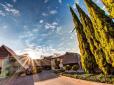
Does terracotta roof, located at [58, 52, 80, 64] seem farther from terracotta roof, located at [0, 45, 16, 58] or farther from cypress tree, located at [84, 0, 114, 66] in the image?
cypress tree, located at [84, 0, 114, 66]

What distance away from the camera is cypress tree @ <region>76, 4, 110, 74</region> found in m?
16.9

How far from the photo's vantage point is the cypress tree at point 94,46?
16891 millimetres

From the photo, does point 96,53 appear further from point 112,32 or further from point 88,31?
point 112,32

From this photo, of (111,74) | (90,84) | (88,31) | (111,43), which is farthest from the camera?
(88,31)

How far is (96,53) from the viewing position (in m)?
17.8

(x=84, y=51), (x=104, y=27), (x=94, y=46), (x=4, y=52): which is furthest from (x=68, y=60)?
(x=104, y=27)

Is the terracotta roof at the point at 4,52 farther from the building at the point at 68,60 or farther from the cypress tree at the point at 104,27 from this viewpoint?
the cypress tree at the point at 104,27

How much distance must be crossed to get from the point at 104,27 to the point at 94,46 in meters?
4.20

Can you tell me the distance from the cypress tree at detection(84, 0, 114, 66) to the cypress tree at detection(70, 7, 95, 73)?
19.2ft

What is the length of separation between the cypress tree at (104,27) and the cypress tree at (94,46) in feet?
5.87

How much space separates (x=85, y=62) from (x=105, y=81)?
7.15m

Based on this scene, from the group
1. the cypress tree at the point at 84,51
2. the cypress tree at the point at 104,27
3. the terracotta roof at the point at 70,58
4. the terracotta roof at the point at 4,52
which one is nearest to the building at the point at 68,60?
the terracotta roof at the point at 70,58

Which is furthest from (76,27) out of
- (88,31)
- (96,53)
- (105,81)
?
(105,81)

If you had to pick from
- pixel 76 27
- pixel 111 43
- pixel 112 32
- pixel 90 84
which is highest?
pixel 76 27
